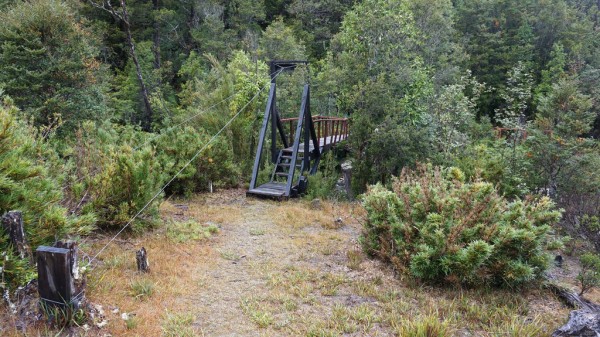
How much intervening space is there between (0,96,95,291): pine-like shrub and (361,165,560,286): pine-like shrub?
10.7 feet

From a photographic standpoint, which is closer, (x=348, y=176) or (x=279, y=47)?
(x=348, y=176)

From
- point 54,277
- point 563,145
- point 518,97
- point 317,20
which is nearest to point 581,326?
point 54,277

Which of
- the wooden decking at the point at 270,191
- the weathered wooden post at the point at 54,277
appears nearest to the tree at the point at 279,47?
the wooden decking at the point at 270,191

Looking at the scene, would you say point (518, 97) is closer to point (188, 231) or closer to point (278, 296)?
point (188, 231)

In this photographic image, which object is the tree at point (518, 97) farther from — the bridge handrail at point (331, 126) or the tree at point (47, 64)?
the tree at point (47, 64)

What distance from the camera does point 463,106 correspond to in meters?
10.2

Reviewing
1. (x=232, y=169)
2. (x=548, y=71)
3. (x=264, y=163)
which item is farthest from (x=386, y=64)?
(x=548, y=71)

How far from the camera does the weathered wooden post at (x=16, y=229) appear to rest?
110 inches

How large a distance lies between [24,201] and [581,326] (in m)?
4.41

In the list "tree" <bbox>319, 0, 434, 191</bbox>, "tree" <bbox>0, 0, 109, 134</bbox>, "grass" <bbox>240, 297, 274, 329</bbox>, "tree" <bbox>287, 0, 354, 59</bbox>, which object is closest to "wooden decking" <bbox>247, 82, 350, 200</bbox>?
"tree" <bbox>319, 0, 434, 191</bbox>

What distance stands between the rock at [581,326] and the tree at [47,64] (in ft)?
33.4

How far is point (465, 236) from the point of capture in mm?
3812

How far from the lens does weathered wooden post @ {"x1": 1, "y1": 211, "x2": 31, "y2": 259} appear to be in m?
2.80

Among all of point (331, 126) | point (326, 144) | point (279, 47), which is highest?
point (279, 47)
